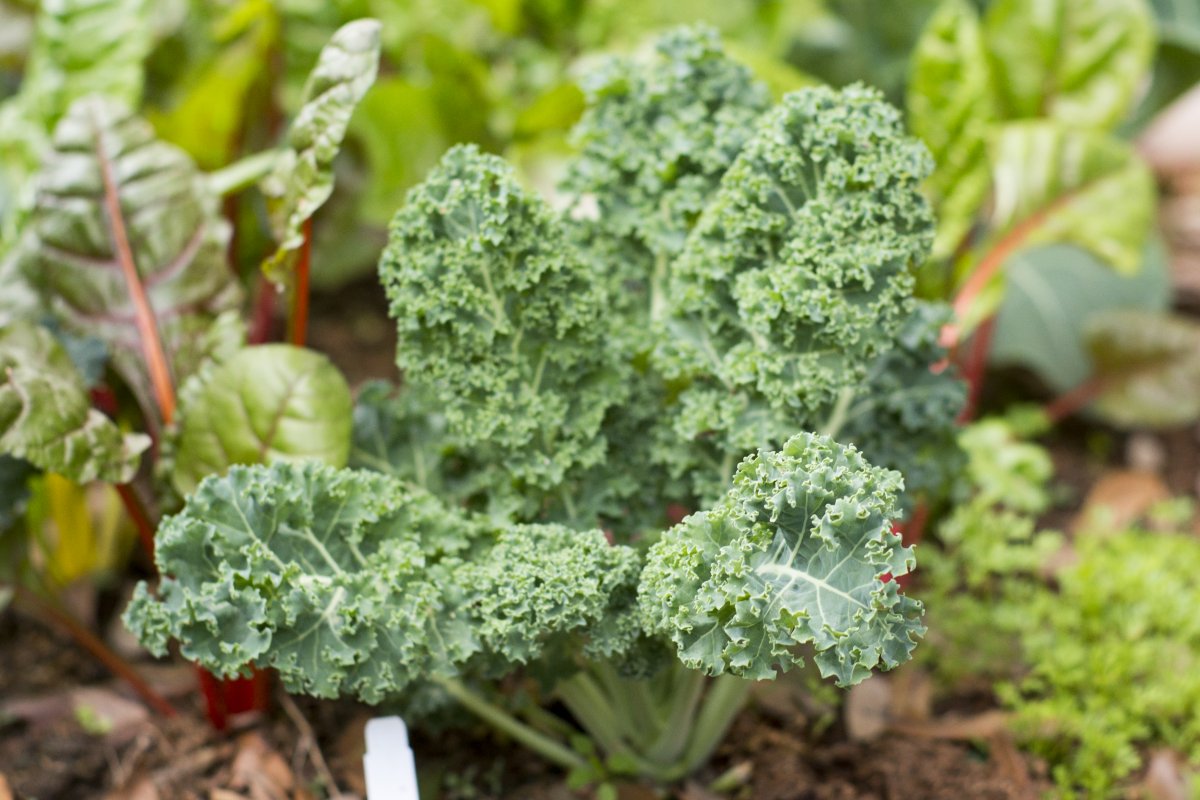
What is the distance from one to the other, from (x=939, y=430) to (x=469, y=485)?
726mm

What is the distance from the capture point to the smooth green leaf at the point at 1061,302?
2.87m

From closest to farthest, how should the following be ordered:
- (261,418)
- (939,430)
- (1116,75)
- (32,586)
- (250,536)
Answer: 1. (250,536)
2. (261,418)
3. (939,430)
4. (32,586)
5. (1116,75)

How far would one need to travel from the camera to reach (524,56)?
3.05 meters

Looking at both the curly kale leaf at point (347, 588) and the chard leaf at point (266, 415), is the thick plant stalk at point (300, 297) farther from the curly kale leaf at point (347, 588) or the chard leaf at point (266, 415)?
the curly kale leaf at point (347, 588)

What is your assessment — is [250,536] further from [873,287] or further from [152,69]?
[152,69]

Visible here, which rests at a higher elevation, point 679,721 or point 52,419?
point 52,419

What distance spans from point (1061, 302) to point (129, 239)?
228 centimetres

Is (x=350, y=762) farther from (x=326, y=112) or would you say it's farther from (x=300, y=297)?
(x=326, y=112)

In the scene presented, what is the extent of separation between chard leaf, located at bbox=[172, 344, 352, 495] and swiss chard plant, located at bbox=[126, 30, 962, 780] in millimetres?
15

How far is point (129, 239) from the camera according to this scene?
6.29 feet

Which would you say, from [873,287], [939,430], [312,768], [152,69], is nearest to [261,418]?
[312,768]

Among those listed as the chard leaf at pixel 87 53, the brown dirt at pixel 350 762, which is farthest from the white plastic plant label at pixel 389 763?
the chard leaf at pixel 87 53

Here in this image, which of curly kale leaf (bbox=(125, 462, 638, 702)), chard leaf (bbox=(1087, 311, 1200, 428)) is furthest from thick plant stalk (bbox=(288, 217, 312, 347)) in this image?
chard leaf (bbox=(1087, 311, 1200, 428))

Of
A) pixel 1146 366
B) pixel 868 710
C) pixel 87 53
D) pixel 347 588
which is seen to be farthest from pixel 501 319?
pixel 1146 366
